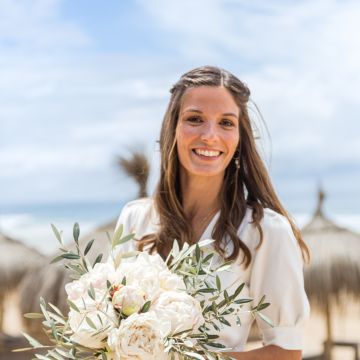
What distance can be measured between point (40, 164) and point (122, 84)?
992 centimetres

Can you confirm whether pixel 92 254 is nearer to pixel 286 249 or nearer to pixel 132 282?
pixel 286 249

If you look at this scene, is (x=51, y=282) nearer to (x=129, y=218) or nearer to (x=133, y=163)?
(x=133, y=163)

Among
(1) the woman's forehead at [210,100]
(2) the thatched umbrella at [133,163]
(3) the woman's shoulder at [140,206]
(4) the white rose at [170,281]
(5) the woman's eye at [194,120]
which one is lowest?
(4) the white rose at [170,281]

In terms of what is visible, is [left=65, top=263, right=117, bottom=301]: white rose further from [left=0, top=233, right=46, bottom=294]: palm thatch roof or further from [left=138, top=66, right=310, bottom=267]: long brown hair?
[left=0, top=233, right=46, bottom=294]: palm thatch roof

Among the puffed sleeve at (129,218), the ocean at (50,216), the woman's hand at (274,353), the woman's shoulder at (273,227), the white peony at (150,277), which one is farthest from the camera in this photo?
the ocean at (50,216)

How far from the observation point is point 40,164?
53.0 m

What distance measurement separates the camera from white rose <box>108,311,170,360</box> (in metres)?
1.65

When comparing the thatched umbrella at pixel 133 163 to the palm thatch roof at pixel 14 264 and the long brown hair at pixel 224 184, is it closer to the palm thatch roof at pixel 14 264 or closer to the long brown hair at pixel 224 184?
the long brown hair at pixel 224 184

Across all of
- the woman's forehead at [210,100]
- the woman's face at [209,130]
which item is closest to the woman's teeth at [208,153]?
the woman's face at [209,130]

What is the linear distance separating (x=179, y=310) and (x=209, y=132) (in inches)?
32.9

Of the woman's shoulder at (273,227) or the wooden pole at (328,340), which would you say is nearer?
the woman's shoulder at (273,227)

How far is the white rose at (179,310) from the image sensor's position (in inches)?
67.2

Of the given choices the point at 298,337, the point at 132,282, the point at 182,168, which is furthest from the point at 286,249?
the point at 132,282

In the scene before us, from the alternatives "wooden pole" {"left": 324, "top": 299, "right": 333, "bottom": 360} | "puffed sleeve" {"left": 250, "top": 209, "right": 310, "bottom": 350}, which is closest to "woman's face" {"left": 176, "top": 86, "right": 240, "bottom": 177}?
"puffed sleeve" {"left": 250, "top": 209, "right": 310, "bottom": 350}
